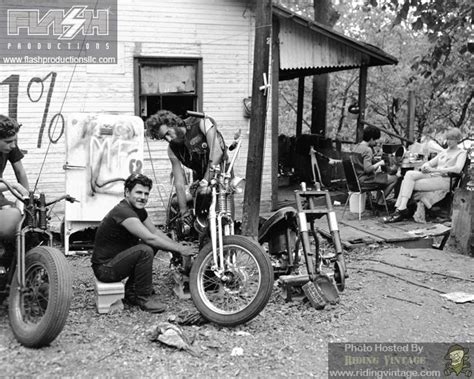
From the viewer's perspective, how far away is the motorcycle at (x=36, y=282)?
161 inches

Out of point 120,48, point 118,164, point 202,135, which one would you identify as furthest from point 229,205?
point 120,48

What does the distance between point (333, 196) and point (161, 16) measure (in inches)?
185

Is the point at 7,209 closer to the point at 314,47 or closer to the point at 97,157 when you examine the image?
the point at 97,157

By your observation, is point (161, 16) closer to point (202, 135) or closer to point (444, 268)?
point (202, 135)

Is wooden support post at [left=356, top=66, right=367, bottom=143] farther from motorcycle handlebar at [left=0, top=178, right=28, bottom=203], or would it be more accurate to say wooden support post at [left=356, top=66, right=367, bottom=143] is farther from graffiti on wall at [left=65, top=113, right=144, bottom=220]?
motorcycle handlebar at [left=0, top=178, right=28, bottom=203]

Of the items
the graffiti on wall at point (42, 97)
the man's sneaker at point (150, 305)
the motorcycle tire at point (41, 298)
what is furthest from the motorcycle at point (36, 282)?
the graffiti on wall at point (42, 97)

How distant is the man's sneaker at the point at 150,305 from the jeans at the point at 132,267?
7 centimetres

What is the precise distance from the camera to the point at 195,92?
9.88 metres

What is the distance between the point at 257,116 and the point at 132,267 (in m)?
2.81

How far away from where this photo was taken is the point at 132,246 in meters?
5.23

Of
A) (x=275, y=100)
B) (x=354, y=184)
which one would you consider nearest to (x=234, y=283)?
(x=354, y=184)

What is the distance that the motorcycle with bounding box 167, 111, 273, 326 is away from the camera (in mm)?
4582

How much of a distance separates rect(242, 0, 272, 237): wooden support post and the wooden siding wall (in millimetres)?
2519

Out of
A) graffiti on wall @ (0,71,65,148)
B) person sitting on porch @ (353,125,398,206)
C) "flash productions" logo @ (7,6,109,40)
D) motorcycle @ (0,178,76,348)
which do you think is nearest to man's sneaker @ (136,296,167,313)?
motorcycle @ (0,178,76,348)
